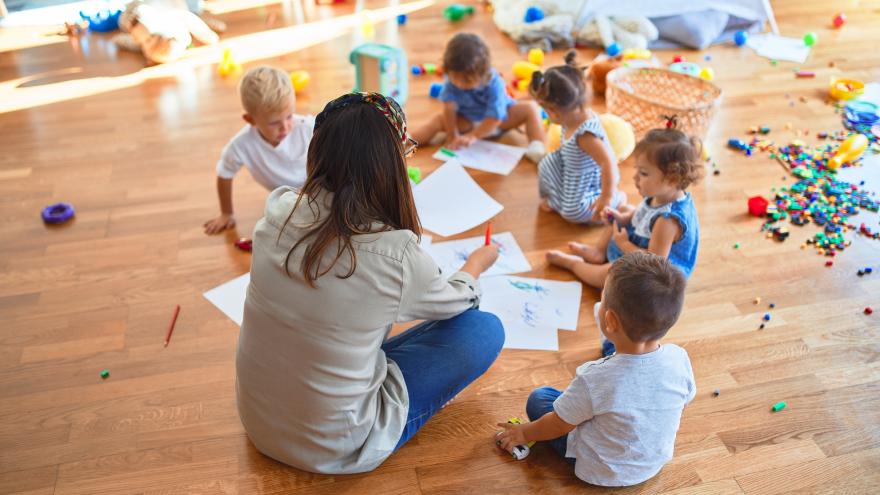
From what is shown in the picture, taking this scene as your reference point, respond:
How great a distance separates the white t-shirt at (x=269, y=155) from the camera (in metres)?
1.84

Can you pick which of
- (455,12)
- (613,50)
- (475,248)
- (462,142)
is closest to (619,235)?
(475,248)

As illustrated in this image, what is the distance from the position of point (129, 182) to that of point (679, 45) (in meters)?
2.32

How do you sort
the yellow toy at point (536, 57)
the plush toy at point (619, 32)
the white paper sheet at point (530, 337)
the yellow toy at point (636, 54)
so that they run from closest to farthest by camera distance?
the white paper sheet at point (530, 337) → the yellow toy at point (636, 54) → the yellow toy at point (536, 57) → the plush toy at point (619, 32)

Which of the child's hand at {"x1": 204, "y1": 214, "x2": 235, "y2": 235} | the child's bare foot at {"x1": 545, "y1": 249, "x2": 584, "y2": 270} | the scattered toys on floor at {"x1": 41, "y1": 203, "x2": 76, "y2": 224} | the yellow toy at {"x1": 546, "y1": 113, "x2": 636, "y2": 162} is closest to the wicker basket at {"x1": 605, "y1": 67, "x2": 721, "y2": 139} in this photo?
the yellow toy at {"x1": 546, "y1": 113, "x2": 636, "y2": 162}

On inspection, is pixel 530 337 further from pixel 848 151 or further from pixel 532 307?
pixel 848 151

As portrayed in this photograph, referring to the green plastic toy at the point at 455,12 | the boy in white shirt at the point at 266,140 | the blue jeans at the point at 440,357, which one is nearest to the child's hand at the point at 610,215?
the blue jeans at the point at 440,357

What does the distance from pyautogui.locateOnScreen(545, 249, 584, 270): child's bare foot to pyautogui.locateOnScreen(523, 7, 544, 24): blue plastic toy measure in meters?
1.62

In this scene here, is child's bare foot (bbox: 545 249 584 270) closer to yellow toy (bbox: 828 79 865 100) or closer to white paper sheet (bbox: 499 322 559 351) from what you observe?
white paper sheet (bbox: 499 322 559 351)

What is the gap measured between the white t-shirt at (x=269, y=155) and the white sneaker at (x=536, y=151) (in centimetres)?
77

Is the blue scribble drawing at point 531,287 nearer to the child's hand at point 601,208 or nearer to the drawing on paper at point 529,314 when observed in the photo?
the drawing on paper at point 529,314

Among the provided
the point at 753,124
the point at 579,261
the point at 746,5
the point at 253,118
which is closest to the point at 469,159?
the point at 579,261

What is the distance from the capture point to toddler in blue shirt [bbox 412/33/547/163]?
2287 millimetres

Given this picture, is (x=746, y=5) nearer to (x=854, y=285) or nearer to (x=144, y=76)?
(x=854, y=285)

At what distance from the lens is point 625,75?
2484mm
